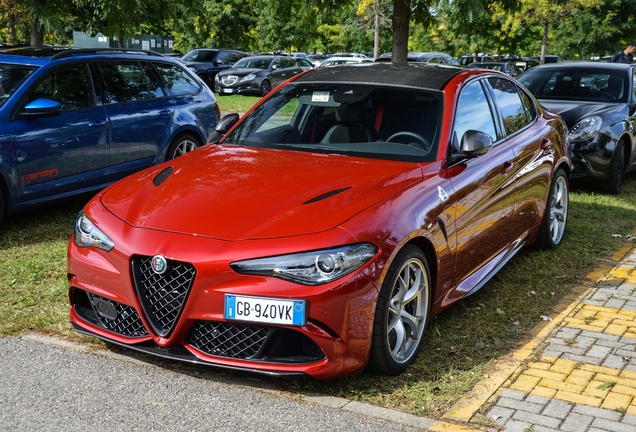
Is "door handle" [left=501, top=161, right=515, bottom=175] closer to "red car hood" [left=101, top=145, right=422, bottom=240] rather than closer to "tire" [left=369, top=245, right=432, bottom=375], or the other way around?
"red car hood" [left=101, top=145, right=422, bottom=240]

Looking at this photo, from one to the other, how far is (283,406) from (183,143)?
5.69 meters

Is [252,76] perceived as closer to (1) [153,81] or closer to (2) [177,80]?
(2) [177,80]

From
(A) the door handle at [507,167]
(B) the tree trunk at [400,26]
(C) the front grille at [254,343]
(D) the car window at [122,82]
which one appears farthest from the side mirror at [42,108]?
(B) the tree trunk at [400,26]

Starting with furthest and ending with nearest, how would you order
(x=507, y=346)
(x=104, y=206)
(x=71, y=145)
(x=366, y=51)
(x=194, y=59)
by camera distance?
(x=366, y=51) → (x=194, y=59) → (x=71, y=145) → (x=507, y=346) → (x=104, y=206)

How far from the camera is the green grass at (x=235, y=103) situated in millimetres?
21903

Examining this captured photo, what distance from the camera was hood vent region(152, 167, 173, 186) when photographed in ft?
15.7

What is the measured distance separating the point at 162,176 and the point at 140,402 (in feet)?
4.94

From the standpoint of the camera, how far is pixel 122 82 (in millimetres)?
8453

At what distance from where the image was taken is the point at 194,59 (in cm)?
3141

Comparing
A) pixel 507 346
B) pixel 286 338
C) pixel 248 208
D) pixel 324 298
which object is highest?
pixel 248 208

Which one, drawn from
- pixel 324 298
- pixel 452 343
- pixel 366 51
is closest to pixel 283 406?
pixel 324 298

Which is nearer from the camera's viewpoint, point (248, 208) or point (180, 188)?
point (248, 208)

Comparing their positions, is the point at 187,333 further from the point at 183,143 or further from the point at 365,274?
the point at 183,143

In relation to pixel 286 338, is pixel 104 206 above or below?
above
